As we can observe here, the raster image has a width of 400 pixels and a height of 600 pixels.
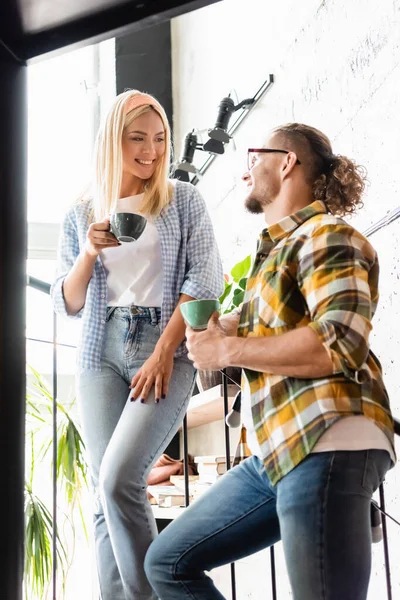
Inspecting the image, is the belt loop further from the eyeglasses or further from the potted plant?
the potted plant

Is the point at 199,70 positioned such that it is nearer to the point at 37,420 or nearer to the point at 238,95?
the point at 238,95

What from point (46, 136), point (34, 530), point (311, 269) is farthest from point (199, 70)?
point (311, 269)

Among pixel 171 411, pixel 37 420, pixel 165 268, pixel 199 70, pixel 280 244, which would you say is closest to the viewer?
pixel 280 244

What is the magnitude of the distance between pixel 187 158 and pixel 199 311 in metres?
2.99

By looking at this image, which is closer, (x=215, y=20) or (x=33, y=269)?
(x=215, y=20)

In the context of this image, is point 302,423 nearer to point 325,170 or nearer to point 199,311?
point 199,311

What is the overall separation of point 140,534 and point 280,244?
0.70 m

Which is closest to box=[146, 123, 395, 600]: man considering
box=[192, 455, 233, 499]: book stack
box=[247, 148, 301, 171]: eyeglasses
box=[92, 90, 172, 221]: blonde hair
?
box=[247, 148, 301, 171]: eyeglasses

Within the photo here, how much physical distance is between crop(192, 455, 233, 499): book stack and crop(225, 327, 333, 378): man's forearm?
2095mm

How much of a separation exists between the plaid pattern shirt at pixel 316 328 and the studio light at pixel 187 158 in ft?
9.22

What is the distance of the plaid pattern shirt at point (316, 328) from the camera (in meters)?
1.33

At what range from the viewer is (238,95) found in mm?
4148

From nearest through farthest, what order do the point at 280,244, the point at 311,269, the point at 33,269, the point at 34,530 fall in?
the point at 311,269 → the point at 280,244 → the point at 34,530 → the point at 33,269

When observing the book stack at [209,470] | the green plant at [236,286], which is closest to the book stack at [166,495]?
the book stack at [209,470]
